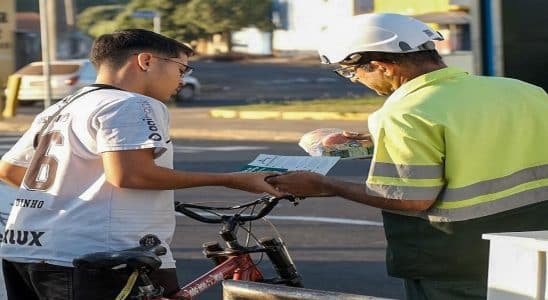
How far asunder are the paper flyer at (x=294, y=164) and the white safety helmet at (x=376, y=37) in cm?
40

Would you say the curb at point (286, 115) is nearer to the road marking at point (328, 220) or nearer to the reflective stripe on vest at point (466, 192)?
Answer: the road marking at point (328, 220)

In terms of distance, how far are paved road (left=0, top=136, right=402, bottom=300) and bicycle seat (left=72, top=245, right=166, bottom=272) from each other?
3317 mm

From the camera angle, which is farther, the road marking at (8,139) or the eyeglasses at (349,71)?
the road marking at (8,139)

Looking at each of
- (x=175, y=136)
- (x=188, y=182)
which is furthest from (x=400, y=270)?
(x=175, y=136)

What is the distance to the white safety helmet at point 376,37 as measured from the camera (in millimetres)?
3676

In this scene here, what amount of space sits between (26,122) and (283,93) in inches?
610

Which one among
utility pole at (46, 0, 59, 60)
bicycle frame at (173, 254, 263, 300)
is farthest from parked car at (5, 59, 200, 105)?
bicycle frame at (173, 254, 263, 300)

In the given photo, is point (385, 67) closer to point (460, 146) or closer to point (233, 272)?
point (460, 146)

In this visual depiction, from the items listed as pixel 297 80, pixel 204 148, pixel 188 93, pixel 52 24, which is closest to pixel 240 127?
pixel 204 148

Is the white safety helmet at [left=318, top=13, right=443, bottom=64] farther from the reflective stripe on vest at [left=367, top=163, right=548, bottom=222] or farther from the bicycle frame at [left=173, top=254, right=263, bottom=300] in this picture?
the bicycle frame at [left=173, top=254, right=263, bottom=300]

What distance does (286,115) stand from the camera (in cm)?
2730

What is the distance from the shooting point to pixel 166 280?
407 cm

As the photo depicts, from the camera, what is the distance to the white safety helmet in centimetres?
368

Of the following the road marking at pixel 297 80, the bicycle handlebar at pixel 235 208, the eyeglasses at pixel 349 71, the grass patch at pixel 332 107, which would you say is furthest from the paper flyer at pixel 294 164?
the road marking at pixel 297 80
